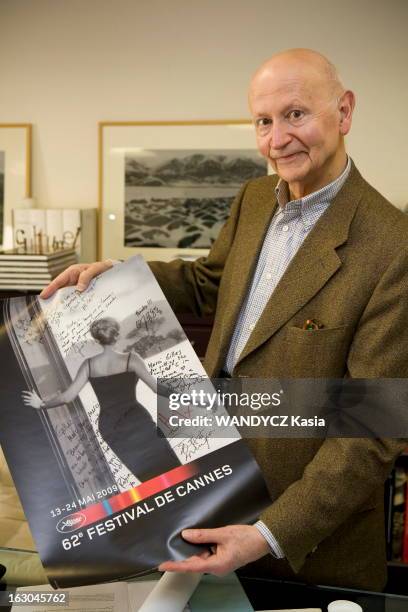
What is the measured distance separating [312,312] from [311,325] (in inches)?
1.0

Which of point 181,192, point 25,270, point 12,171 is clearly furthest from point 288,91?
point 12,171

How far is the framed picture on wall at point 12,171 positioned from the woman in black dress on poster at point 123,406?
2.03m

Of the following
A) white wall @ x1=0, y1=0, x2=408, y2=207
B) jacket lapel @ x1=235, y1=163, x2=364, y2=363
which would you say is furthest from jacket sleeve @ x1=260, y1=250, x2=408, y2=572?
white wall @ x1=0, y1=0, x2=408, y2=207

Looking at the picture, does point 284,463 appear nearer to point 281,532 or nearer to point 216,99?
point 281,532

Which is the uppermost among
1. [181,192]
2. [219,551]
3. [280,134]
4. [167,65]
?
[280,134]

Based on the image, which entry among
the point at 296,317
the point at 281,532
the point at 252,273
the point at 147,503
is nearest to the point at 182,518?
the point at 147,503

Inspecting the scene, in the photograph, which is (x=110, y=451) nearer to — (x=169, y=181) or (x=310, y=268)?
(x=310, y=268)

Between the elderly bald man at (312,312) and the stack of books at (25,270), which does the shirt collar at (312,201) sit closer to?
the elderly bald man at (312,312)

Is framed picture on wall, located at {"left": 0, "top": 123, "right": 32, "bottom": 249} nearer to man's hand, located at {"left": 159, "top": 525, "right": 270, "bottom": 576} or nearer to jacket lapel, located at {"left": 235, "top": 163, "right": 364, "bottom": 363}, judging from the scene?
jacket lapel, located at {"left": 235, "top": 163, "right": 364, "bottom": 363}

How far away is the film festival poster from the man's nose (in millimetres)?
332

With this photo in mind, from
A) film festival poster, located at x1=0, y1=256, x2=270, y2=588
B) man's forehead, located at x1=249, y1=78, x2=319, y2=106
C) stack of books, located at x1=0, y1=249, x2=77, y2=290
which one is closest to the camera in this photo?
film festival poster, located at x1=0, y1=256, x2=270, y2=588

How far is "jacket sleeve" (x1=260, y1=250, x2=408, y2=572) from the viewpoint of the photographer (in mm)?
952

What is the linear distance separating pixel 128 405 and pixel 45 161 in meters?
A: 2.13

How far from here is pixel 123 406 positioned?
83cm
